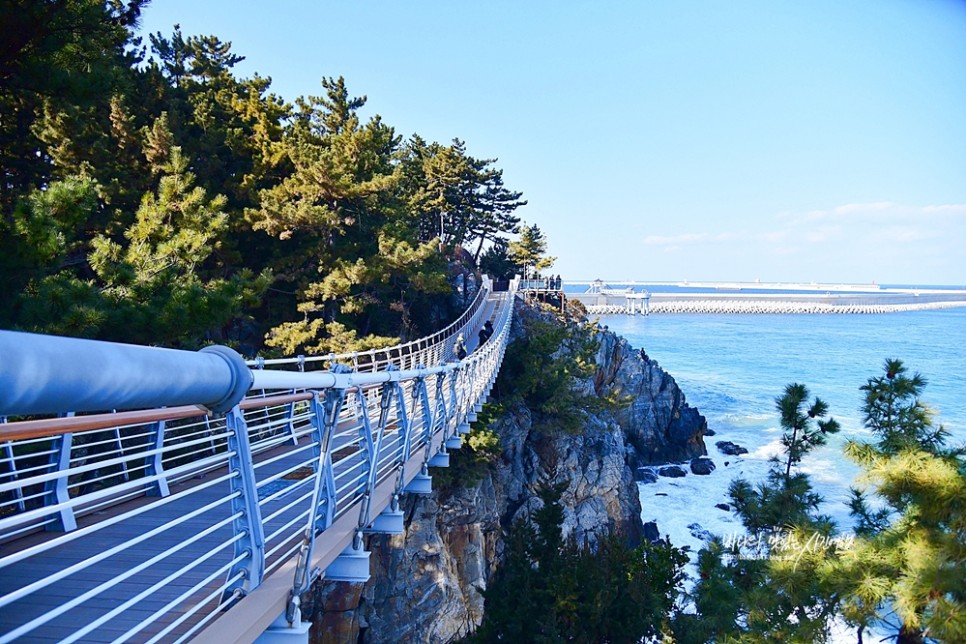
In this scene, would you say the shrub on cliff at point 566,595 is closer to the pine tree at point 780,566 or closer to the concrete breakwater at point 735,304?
→ the pine tree at point 780,566

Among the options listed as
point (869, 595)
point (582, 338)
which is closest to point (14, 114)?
point (869, 595)

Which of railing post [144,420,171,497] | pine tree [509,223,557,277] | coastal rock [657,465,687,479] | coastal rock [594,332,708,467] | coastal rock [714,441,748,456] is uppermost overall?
pine tree [509,223,557,277]

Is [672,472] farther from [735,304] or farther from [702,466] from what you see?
[735,304]

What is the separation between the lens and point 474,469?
12.4 meters

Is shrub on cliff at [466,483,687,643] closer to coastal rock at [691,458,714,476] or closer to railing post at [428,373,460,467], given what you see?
railing post at [428,373,460,467]

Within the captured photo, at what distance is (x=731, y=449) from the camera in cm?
3055

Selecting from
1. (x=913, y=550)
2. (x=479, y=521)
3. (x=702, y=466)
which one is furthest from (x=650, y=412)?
(x=913, y=550)

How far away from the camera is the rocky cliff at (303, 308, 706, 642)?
9383 mm

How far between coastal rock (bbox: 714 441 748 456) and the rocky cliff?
4.75 metres

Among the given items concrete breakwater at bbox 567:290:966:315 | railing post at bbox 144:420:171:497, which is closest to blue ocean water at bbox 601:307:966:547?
concrete breakwater at bbox 567:290:966:315

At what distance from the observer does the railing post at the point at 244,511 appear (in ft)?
7.26

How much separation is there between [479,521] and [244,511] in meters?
11.2

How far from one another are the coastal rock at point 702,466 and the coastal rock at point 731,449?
6.88 feet

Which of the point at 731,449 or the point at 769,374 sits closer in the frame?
the point at 731,449
